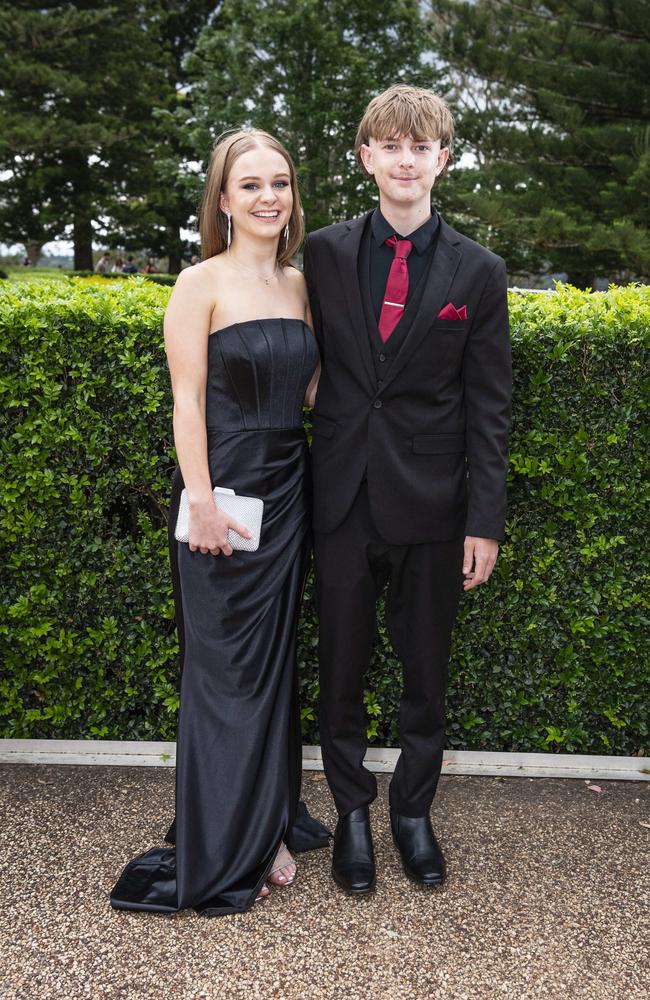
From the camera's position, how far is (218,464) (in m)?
2.73

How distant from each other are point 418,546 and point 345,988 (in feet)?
4.16

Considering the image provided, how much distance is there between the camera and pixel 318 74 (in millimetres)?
20984

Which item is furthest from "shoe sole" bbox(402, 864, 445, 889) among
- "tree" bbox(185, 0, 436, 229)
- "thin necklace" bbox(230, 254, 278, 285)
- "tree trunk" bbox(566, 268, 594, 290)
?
"tree" bbox(185, 0, 436, 229)

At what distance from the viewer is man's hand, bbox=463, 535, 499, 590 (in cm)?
279

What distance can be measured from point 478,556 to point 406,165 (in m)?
1.20

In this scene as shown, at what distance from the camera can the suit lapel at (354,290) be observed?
8.68ft

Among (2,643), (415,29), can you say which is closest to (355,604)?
(2,643)

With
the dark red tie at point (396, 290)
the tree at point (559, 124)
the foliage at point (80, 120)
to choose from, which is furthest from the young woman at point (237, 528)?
the foliage at point (80, 120)

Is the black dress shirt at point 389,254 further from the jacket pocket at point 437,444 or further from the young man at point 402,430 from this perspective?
the jacket pocket at point 437,444

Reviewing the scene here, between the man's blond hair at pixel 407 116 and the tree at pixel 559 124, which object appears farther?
the tree at pixel 559 124

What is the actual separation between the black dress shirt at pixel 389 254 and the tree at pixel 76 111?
21.8 m

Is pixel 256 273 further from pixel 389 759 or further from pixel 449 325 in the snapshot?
pixel 389 759

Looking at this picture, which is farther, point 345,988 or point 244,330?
point 244,330

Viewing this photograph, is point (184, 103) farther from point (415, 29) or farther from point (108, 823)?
point (108, 823)
